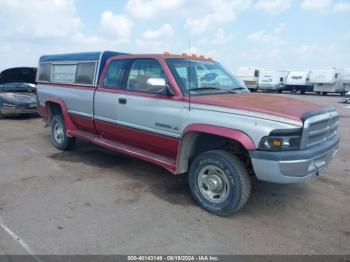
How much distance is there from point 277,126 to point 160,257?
5.81ft

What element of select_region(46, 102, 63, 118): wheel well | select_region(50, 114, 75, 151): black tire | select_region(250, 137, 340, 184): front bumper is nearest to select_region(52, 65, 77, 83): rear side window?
select_region(46, 102, 63, 118): wheel well

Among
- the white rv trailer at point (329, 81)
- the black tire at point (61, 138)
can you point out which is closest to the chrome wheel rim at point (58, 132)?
the black tire at point (61, 138)

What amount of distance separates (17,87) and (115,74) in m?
8.04

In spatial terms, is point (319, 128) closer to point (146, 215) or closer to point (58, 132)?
point (146, 215)

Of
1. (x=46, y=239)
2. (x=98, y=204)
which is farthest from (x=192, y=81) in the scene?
(x=46, y=239)

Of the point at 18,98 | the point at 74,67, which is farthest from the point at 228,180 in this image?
the point at 18,98

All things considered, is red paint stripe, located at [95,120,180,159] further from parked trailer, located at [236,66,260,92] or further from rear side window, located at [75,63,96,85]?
parked trailer, located at [236,66,260,92]

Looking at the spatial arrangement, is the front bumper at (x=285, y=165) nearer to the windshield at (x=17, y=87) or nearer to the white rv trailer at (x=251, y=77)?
the windshield at (x=17, y=87)

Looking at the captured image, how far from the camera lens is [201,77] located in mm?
4586

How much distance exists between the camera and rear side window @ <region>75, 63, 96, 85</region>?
5.70 m

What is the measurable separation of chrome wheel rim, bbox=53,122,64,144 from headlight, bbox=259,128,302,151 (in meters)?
4.68

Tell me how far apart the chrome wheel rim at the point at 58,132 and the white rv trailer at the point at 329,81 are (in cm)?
2922

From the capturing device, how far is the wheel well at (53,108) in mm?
6807

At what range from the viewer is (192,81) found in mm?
4402
